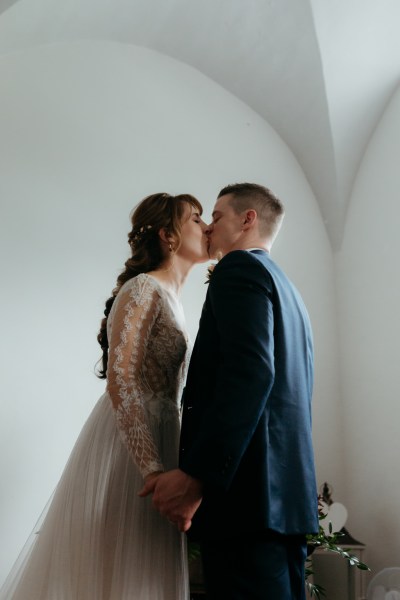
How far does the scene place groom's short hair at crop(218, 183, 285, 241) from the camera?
2629mm

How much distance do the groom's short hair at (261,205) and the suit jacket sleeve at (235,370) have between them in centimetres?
49

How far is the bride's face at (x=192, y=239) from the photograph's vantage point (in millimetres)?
3010

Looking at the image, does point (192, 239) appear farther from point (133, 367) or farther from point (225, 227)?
point (133, 367)

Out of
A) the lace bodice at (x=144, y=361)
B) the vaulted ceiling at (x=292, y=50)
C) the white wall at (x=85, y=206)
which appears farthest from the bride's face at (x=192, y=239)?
the vaulted ceiling at (x=292, y=50)

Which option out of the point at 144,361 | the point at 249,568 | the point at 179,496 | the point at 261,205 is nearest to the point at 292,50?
the point at 261,205

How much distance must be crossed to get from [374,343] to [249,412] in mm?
3172

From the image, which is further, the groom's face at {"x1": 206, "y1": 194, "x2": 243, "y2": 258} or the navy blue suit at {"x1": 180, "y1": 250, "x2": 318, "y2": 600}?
the groom's face at {"x1": 206, "y1": 194, "x2": 243, "y2": 258}

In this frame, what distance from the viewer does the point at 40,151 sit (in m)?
4.22

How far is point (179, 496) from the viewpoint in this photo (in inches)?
76.4

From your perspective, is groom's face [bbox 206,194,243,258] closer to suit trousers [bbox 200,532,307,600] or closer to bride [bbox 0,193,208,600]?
bride [bbox 0,193,208,600]

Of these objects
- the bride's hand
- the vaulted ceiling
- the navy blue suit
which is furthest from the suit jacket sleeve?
the vaulted ceiling

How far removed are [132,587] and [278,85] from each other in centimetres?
415

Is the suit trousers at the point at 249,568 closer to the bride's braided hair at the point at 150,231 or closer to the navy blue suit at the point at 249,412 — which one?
the navy blue suit at the point at 249,412

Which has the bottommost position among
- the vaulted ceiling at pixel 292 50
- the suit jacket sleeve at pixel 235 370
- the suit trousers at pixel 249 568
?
the suit trousers at pixel 249 568
